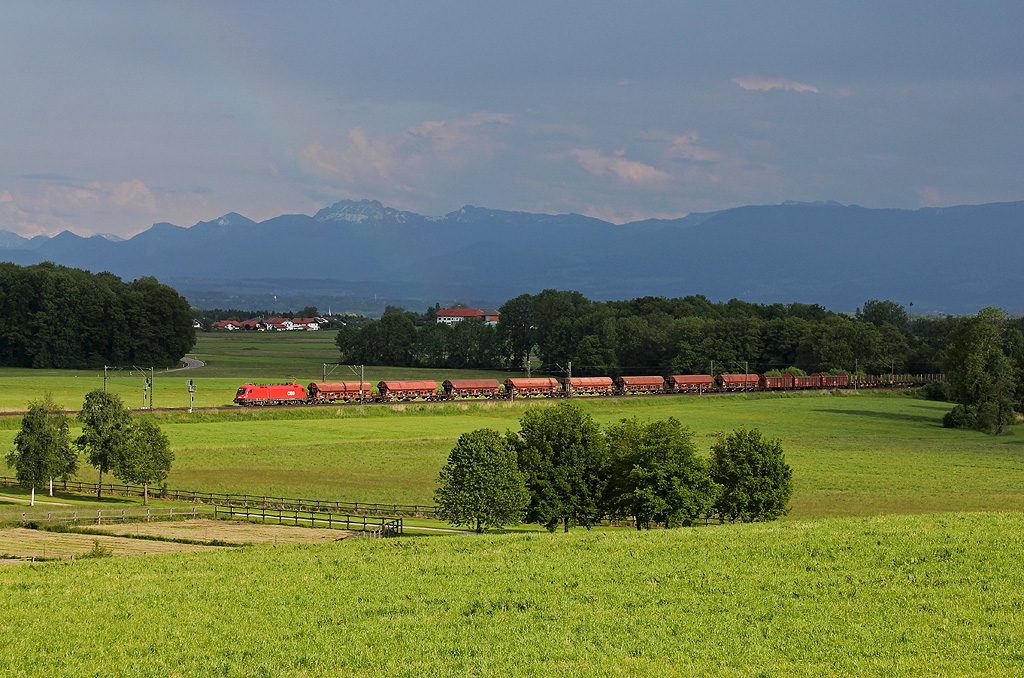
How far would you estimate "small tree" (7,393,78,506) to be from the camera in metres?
52.6

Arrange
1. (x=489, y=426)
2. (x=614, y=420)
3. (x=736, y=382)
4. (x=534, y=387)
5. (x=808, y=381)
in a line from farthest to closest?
(x=808, y=381)
(x=736, y=382)
(x=534, y=387)
(x=614, y=420)
(x=489, y=426)

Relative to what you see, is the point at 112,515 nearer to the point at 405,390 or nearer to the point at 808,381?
the point at 405,390

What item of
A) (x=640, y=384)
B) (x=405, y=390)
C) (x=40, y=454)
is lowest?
(x=40, y=454)

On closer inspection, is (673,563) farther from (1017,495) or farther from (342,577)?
(1017,495)

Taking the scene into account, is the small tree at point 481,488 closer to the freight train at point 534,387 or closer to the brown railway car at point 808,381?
the freight train at point 534,387

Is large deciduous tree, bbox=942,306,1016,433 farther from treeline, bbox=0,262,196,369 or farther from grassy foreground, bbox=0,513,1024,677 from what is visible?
treeline, bbox=0,262,196,369

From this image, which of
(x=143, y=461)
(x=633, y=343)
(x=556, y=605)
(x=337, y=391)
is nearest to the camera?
Result: (x=556, y=605)

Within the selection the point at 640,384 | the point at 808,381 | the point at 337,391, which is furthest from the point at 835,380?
the point at 337,391

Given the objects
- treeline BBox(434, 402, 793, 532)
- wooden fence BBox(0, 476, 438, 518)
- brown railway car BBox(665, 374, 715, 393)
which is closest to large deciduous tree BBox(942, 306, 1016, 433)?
brown railway car BBox(665, 374, 715, 393)

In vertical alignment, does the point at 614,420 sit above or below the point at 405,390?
below

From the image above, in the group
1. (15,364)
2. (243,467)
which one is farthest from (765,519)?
(15,364)

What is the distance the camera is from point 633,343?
574 ft

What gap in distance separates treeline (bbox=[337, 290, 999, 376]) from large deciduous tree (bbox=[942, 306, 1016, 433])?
162ft

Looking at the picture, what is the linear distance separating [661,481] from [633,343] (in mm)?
131459
